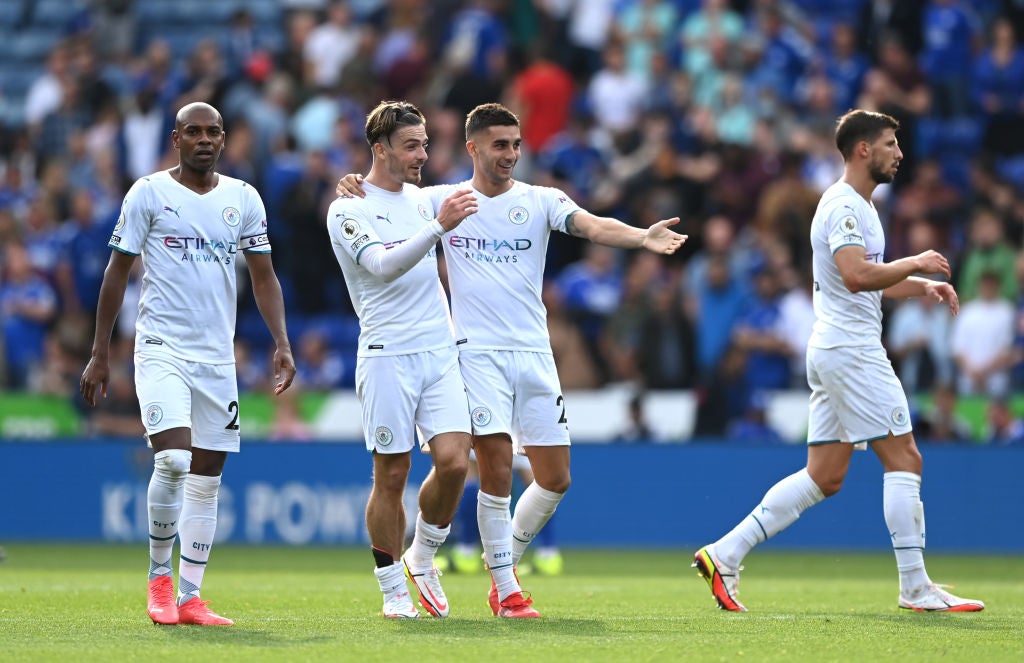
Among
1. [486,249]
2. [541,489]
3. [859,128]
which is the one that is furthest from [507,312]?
[859,128]

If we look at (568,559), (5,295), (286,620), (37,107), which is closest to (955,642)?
(286,620)

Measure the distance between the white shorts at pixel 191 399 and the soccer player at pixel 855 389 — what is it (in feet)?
9.75

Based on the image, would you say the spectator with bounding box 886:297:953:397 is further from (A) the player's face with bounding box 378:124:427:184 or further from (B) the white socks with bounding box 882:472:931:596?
(A) the player's face with bounding box 378:124:427:184

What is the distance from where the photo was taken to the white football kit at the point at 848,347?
9664 mm

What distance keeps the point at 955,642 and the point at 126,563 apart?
8701mm

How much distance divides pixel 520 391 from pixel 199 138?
2.24 meters

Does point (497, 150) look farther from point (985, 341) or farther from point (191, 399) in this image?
point (985, 341)

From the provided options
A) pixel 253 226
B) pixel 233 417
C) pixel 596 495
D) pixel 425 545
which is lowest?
pixel 596 495

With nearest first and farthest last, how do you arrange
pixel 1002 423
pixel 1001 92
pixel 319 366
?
pixel 1002 423 < pixel 319 366 < pixel 1001 92

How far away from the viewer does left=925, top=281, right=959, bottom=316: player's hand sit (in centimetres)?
927

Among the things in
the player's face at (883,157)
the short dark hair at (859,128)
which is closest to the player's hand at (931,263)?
the player's face at (883,157)

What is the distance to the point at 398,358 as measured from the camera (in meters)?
9.14

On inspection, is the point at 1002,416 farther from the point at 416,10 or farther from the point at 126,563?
the point at 416,10

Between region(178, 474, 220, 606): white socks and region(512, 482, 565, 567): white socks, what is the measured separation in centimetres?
175
